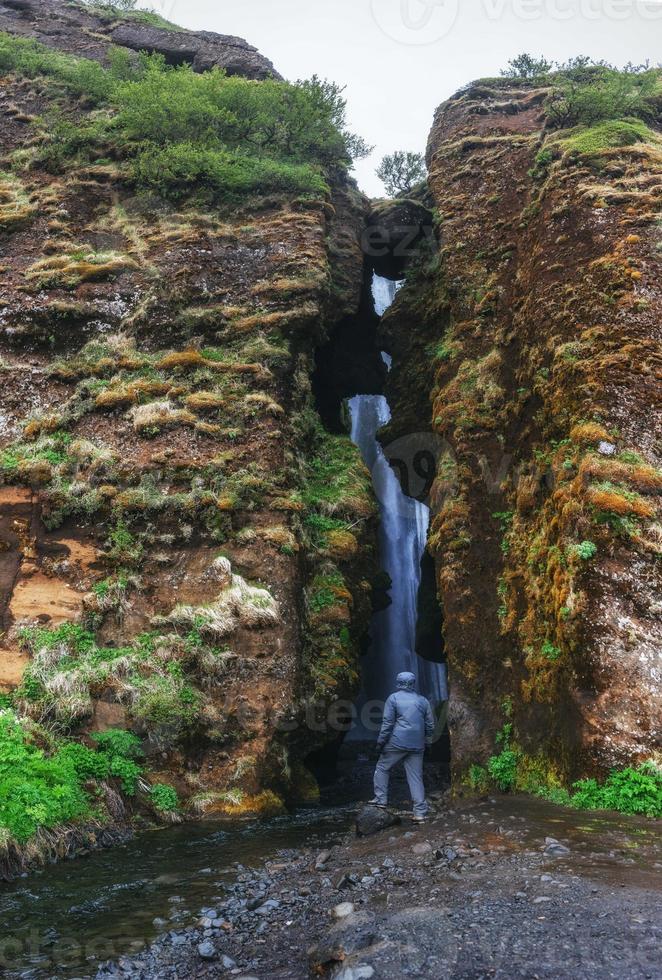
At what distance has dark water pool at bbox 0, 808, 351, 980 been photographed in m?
5.26

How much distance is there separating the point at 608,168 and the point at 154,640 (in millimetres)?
13594

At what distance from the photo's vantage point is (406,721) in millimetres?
9812

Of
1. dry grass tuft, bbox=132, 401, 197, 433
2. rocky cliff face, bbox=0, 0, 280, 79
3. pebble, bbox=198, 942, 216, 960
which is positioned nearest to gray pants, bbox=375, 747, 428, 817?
pebble, bbox=198, 942, 216, 960

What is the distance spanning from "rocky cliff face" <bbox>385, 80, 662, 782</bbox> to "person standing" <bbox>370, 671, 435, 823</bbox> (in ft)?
5.50

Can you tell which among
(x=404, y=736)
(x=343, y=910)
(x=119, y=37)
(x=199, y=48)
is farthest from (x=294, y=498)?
(x=119, y=37)

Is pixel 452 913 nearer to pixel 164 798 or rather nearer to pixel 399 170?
pixel 164 798

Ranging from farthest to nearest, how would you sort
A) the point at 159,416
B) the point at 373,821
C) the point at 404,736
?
the point at 159,416
the point at 404,736
the point at 373,821

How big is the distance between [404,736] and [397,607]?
15.0 m

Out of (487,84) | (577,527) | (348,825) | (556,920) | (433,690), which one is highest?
(487,84)

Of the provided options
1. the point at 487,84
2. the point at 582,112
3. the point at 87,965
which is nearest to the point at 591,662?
the point at 87,965

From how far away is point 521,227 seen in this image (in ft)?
51.4

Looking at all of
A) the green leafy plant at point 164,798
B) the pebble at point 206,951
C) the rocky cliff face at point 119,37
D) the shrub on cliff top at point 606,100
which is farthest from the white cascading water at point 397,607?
the pebble at point 206,951

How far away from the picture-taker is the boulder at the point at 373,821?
8602 mm

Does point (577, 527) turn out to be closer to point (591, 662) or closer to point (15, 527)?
point (591, 662)
